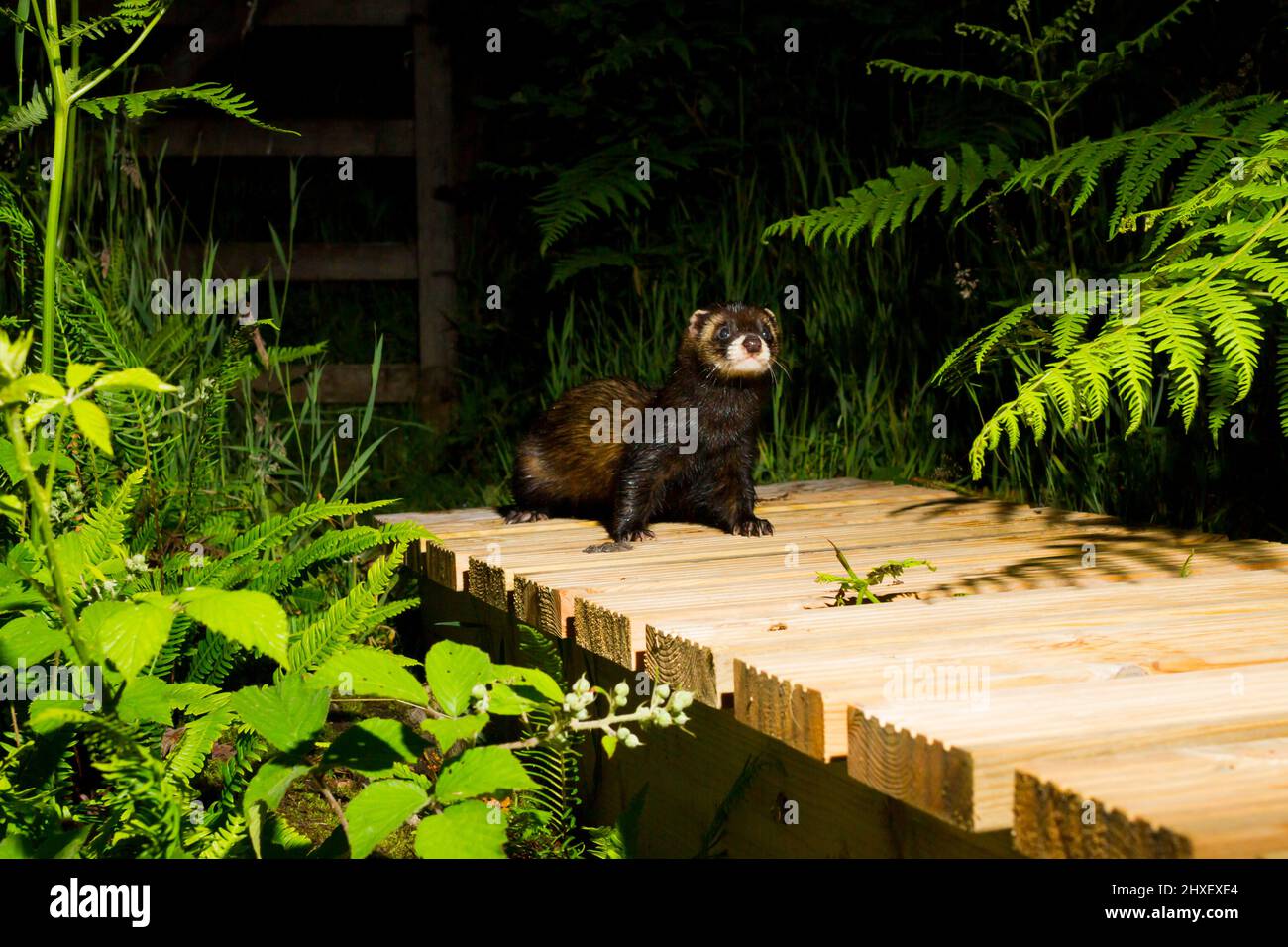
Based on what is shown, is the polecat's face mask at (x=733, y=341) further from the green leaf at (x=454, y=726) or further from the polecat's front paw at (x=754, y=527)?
the green leaf at (x=454, y=726)

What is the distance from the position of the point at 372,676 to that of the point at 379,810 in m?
0.33

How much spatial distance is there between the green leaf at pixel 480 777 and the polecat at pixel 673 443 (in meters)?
2.20

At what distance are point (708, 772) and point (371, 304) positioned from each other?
7.96 metres

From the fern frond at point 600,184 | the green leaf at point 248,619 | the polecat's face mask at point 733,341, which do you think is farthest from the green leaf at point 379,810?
the fern frond at point 600,184

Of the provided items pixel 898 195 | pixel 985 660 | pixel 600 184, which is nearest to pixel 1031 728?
pixel 985 660

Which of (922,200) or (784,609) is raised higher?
(922,200)

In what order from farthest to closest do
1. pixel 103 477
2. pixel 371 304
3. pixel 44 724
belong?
pixel 371 304
pixel 103 477
pixel 44 724

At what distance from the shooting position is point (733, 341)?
4.66 m

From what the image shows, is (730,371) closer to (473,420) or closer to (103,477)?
(103,477)

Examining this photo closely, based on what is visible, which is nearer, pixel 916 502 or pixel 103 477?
pixel 103 477

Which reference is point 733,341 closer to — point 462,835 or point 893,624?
point 893,624

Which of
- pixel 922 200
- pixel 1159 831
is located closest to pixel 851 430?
pixel 922 200

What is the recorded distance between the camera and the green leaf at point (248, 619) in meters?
1.84

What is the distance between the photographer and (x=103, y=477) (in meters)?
4.02
